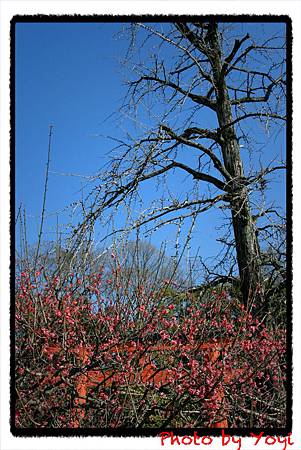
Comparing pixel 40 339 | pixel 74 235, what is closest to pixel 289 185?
pixel 74 235

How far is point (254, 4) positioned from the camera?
2146mm

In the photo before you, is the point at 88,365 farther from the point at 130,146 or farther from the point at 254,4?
the point at 254,4

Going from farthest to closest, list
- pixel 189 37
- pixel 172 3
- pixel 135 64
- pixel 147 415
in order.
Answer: pixel 189 37 < pixel 135 64 < pixel 147 415 < pixel 172 3

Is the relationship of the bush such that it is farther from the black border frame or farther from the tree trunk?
the tree trunk

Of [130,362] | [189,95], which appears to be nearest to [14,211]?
[130,362]

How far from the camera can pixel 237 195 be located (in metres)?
3.19

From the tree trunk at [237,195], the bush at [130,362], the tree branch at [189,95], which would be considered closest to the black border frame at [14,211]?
the bush at [130,362]

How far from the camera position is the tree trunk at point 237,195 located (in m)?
3.15

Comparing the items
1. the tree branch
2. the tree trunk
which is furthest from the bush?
the tree branch

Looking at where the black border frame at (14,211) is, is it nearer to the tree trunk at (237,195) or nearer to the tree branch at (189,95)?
the tree branch at (189,95)

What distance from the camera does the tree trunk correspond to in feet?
10.3
